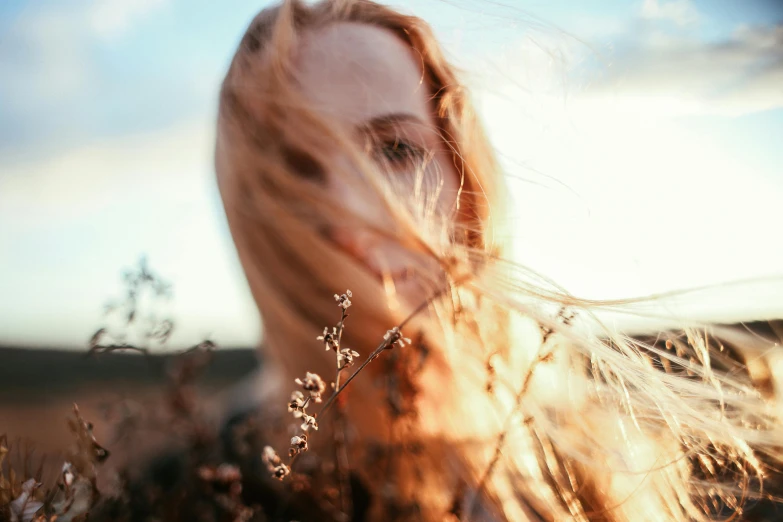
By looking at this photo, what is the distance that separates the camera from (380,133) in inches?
62.3

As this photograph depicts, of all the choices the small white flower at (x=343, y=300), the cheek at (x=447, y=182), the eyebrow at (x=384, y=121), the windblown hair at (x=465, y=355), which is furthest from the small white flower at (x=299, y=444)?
the eyebrow at (x=384, y=121)

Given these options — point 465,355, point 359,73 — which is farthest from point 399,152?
point 465,355

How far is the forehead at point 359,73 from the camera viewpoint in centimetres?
157

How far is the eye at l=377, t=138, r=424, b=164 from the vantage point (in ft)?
5.19

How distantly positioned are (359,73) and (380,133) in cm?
20

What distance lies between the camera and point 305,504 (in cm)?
115

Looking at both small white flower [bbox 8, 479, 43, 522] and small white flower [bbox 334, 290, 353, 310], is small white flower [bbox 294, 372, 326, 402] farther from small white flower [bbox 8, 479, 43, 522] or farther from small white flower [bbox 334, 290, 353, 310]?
small white flower [bbox 8, 479, 43, 522]

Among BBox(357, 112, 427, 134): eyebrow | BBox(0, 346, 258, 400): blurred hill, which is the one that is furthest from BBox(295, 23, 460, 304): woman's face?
BBox(0, 346, 258, 400): blurred hill

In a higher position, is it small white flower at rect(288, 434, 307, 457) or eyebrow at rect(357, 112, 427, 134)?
eyebrow at rect(357, 112, 427, 134)

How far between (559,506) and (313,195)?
107cm

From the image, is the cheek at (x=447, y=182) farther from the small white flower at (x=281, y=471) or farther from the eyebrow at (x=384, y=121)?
the small white flower at (x=281, y=471)

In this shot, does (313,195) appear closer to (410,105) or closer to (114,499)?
(410,105)

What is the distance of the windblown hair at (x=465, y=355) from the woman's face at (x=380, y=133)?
3 cm

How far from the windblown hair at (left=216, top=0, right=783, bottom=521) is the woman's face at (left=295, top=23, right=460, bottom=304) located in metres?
0.03
